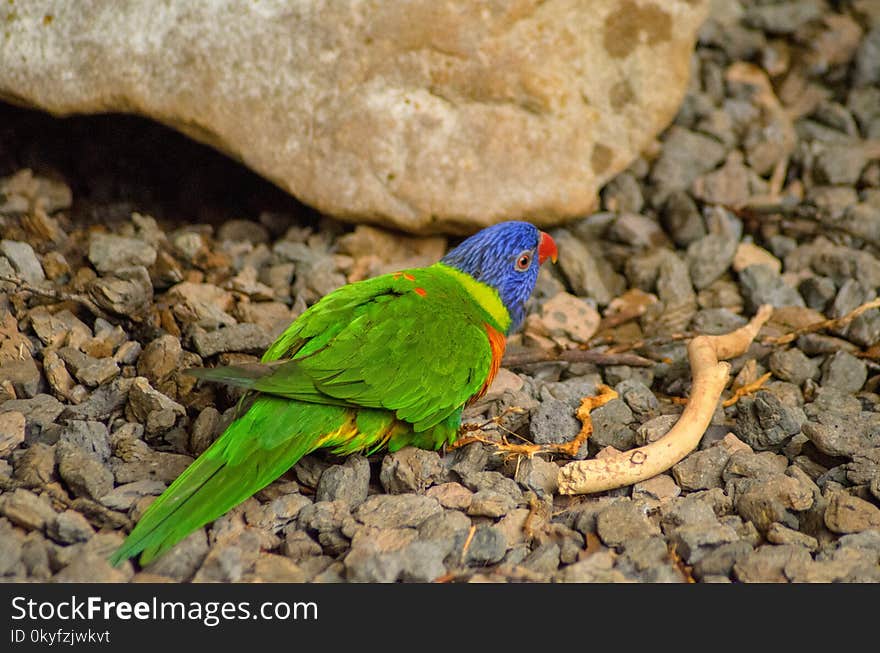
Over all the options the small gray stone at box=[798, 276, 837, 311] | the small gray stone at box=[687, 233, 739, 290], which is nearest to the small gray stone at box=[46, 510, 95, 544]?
the small gray stone at box=[687, 233, 739, 290]

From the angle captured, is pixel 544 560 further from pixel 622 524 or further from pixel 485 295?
pixel 485 295

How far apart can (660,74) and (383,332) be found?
2.17 m

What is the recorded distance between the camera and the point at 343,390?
258 centimetres

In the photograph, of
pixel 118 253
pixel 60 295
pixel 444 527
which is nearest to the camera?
pixel 444 527

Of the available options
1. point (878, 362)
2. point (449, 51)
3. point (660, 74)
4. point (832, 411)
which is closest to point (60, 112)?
Result: point (449, 51)

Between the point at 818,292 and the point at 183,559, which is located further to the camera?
the point at 818,292

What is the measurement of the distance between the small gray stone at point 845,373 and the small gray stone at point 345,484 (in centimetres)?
186

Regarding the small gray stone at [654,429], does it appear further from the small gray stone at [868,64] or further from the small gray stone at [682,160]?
the small gray stone at [868,64]

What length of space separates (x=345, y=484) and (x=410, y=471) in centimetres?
21

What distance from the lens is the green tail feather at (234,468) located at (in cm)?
227

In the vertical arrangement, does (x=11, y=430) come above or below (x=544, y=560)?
below

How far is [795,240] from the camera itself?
4238 millimetres

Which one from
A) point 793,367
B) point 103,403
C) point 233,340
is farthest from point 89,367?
point 793,367

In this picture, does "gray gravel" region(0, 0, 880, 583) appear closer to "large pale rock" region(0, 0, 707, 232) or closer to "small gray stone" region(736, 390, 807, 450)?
"small gray stone" region(736, 390, 807, 450)
